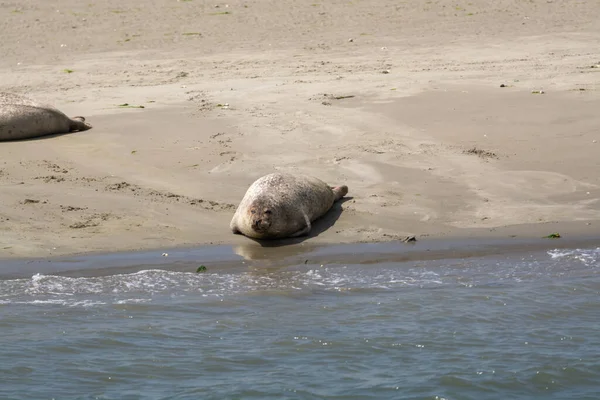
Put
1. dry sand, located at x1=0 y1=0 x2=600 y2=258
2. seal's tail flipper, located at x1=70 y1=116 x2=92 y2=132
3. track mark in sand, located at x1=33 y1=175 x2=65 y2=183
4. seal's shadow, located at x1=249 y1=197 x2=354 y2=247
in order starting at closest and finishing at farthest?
seal's shadow, located at x1=249 y1=197 x2=354 y2=247 < dry sand, located at x1=0 y1=0 x2=600 y2=258 < track mark in sand, located at x1=33 y1=175 x2=65 y2=183 < seal's tail flipper, located at x1=70 y1=116 x2=92 y2=132

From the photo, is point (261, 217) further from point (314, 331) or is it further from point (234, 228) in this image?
point (314, 331)

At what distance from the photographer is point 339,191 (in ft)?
28.4

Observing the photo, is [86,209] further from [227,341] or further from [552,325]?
[552,325]

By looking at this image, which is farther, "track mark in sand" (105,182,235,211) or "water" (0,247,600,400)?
"track mark in sand" (105,182,235,211)

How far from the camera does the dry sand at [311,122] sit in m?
8.35

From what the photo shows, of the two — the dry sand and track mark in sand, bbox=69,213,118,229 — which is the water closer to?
the dry sand

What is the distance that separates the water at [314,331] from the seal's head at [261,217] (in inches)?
21.1

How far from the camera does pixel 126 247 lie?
7.85 m

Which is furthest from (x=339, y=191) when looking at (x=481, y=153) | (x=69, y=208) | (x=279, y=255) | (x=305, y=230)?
(x=69, y=208)

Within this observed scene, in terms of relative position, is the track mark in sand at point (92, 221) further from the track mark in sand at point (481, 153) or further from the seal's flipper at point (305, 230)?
the track mark in sand at point (481, 153)

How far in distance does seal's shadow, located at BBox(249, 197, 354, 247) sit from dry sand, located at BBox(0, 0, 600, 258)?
61mm

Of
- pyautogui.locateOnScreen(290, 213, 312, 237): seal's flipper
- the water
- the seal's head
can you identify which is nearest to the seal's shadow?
pyautogui.locateOnScreen(290, 213, 312, 237): seal's flipper

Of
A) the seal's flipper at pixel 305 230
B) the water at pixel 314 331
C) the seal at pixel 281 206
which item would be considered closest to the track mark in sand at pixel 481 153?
the seal at pixel 281 206

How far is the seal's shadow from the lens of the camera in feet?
26.4
